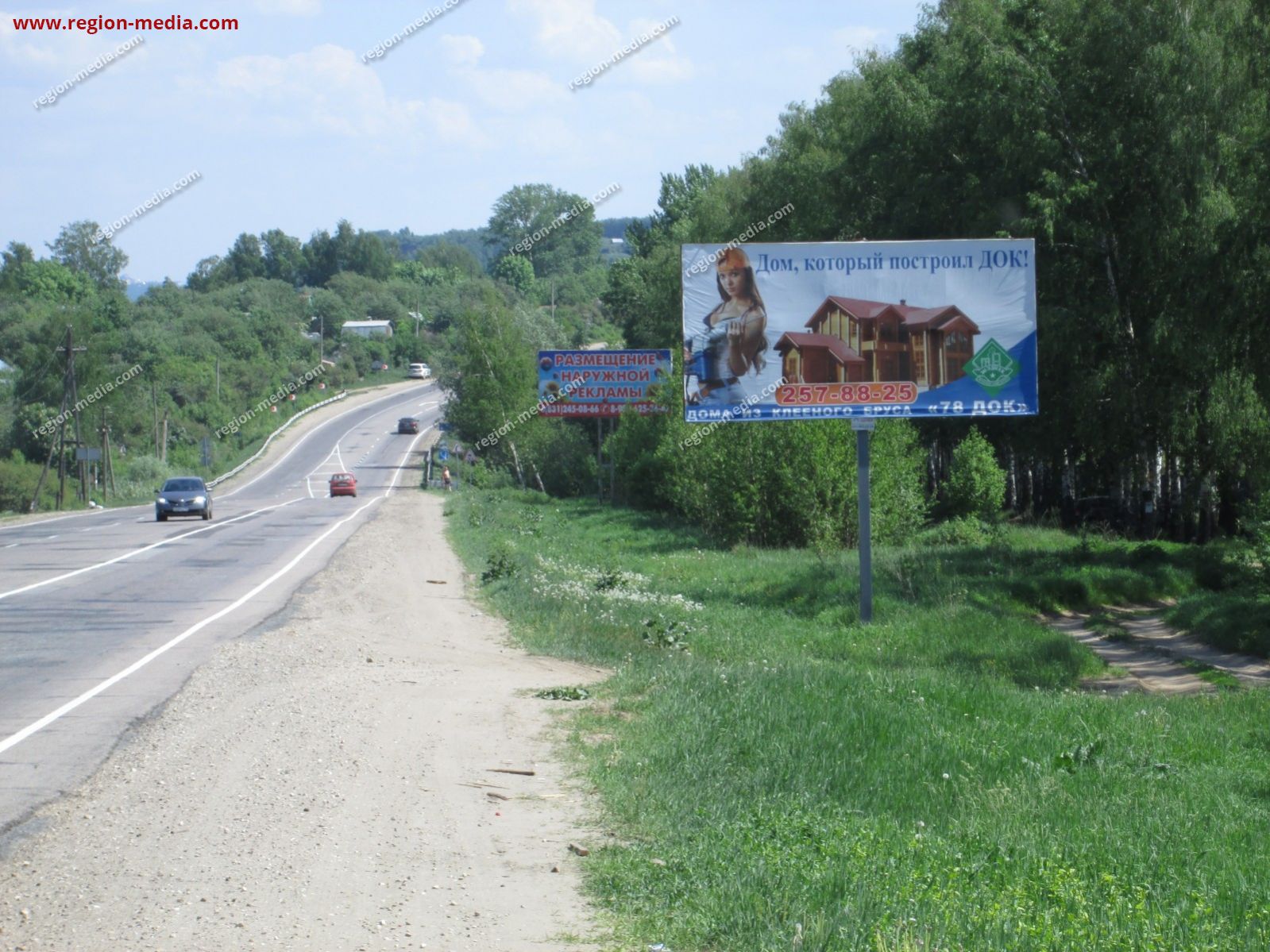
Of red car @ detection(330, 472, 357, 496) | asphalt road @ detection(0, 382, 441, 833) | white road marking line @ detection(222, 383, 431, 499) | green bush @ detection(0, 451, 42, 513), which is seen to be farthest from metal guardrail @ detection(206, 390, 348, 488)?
asphalt road @ detection(0, 382, 441, 833)

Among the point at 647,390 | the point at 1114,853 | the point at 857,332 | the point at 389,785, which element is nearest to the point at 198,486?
the point at 647,390

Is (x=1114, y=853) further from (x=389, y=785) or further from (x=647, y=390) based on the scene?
(x=647, y=390)

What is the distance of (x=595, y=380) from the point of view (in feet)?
165

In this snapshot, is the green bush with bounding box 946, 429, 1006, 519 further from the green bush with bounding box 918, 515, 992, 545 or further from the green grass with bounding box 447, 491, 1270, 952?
the green grass with bounding box 447, 491, 1270, 952

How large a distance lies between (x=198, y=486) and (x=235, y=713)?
108 ft

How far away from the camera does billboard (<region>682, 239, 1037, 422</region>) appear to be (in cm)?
1825

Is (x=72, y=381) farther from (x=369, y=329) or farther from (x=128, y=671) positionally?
(x=369, y=329)

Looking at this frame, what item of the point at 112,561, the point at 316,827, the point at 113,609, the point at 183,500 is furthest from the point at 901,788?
the point at 183,500

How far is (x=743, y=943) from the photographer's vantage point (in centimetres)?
499

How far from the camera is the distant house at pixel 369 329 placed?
146 meters

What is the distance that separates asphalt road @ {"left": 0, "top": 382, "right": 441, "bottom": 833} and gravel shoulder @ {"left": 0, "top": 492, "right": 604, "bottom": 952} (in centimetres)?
39

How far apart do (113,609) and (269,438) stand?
80392 millimetres

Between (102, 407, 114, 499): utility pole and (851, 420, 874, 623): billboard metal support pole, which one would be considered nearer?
(851, 420, 874, 623): billboard metal support pole

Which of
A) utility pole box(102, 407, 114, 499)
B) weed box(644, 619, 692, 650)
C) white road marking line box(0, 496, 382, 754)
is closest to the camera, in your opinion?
white road marking line box(0, 496, 382, 754)
